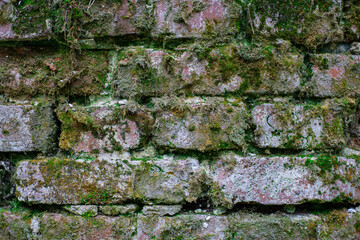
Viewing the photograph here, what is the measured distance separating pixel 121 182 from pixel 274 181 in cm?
43

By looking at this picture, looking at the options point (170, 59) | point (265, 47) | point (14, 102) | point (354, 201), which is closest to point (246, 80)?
point (265, 47)

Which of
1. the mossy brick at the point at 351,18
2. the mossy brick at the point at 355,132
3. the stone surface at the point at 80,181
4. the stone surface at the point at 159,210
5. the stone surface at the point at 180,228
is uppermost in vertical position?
the mossy brick at the point at 351,18

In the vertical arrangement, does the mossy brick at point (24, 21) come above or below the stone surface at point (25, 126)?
above

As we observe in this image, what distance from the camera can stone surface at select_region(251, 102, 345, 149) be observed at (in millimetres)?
774

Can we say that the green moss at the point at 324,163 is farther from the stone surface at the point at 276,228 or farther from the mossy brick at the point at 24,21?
the mossy brick at the point at 24,21

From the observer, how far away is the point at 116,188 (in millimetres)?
755

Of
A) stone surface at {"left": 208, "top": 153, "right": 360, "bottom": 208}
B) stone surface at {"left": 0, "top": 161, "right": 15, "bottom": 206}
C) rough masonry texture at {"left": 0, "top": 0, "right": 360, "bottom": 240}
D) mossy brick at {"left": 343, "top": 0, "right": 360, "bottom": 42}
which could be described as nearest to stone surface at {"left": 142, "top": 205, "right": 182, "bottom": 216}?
rough masonry texture at {"left": 0, "top": 0, "right": 360, "bottom": 240}

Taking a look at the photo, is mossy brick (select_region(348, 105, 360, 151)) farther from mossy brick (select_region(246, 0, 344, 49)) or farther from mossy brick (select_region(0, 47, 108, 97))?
mossy brick (select_region(0, 47, 108, 97))

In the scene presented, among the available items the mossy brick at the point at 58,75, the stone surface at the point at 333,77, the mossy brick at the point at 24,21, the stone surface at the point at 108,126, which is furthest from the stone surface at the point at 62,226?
the stone surface at the point at 333,77

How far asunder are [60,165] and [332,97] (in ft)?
2.68

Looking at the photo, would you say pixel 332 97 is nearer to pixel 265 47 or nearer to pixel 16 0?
pixel 265 47

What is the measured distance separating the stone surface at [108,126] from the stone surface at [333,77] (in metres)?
0.51

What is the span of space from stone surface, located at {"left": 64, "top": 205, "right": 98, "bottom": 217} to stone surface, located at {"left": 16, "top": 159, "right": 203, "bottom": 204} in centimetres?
2

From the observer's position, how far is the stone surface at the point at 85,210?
76 centimetres
